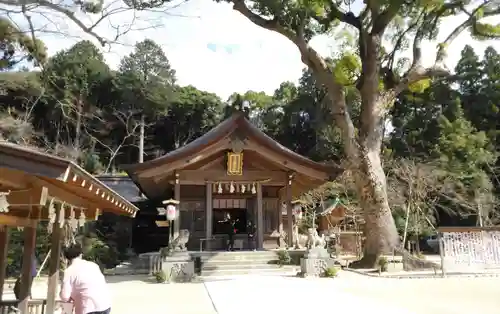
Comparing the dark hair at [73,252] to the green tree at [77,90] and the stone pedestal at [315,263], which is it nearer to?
the stone pedestal at [315,263]

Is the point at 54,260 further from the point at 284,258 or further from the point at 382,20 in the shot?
the point at 382,20

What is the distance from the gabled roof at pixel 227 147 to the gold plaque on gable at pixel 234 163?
427 millimetres

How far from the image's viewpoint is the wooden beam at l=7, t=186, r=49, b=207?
13.4 feet

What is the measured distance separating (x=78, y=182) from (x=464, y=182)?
78.8ft

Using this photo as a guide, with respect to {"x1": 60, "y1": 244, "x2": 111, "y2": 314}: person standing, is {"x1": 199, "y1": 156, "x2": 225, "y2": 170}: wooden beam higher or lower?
higher

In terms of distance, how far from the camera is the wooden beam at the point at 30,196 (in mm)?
4086

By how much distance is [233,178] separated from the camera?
50.2 ft

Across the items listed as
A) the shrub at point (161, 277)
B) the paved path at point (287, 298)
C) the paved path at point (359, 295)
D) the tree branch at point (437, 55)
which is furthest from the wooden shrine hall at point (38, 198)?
the tree branch at point (437, 55)

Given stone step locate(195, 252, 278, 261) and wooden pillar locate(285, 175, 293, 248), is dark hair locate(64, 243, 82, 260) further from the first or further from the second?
wooden pillar locate(285, 175, 293, 248)

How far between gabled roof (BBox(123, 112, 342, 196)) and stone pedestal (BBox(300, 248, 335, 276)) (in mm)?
3574

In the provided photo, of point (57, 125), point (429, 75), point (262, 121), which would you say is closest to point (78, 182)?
point (429, 75)

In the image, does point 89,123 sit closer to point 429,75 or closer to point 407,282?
point 429,75

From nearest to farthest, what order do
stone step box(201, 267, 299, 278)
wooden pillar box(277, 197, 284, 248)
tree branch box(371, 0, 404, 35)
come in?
stone step box(201, 267, 299, 278)
tree branch box(371, 0, 404, 35)
wooden pillar box(277, 197, 284, 248)

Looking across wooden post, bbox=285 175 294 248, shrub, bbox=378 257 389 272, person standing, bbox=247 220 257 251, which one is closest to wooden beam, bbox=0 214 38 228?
shrub, bbox=378 257 389 272
